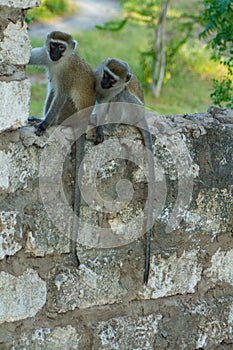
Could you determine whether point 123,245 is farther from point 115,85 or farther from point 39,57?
point 39,57

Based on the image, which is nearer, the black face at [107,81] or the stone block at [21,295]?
the stone block at [21,295]

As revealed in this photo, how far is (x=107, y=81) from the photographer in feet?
14.5

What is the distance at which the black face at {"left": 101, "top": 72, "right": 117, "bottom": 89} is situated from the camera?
443 cm

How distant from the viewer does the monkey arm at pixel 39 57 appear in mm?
4363

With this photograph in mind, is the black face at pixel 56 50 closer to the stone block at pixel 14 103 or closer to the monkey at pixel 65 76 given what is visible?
the monkey at pixel 65 76

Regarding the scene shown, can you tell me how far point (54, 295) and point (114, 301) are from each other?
1.30 ft

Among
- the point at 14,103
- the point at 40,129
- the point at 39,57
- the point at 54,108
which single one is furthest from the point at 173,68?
the point at 14,103

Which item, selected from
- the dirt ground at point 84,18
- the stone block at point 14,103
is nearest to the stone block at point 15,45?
the stone block at point 14,103

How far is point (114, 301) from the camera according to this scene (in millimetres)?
3908

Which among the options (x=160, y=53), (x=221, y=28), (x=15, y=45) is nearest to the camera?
(x=15, y=45)

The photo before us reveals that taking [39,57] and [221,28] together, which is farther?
[221,28]

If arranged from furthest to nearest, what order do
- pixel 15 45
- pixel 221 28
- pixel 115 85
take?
pixel 221 28
pixel 115 85
pixel 15 45

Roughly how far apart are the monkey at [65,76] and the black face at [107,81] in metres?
0.08

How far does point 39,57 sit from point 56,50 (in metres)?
0.16
